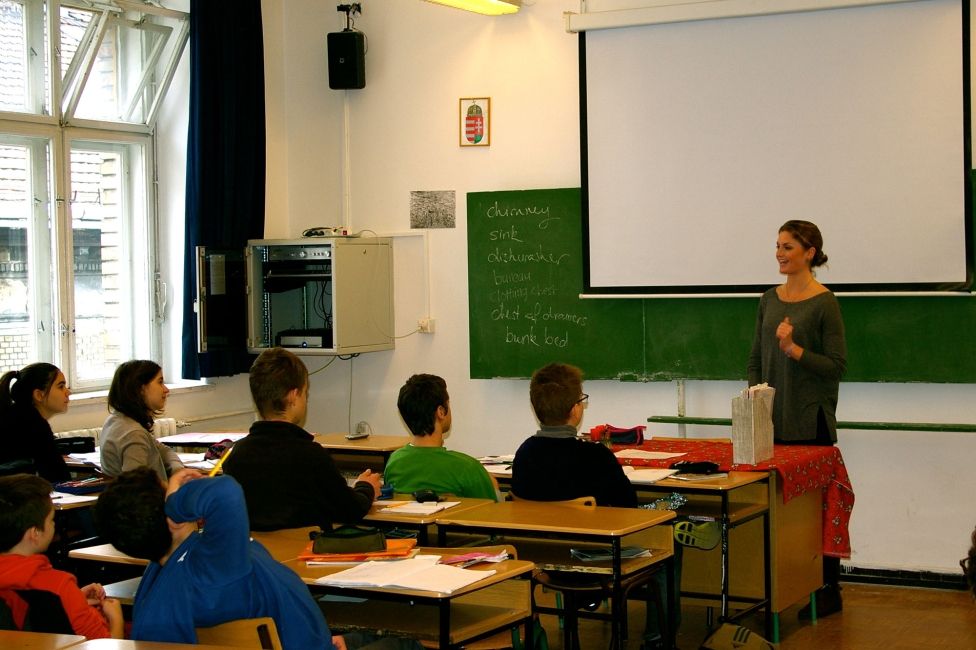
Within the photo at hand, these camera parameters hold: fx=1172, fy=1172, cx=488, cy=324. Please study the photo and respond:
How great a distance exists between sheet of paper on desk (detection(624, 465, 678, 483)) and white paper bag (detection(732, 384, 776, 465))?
282 millimetres

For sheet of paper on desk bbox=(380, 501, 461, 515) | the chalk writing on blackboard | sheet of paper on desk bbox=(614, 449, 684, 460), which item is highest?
the chalk writing on blackboard

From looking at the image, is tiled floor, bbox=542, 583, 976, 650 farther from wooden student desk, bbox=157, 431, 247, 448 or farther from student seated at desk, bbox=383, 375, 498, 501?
wooden student desk, bbox=157, 431, 247, 448

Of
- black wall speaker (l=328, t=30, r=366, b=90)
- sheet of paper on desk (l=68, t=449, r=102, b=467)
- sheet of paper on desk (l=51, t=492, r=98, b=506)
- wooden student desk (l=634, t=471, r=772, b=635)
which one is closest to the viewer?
wooden student desk (l=634, t=471, r=772, b=635)

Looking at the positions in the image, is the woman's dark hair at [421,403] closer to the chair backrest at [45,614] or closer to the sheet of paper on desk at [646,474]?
the sheet of paper on desk at [646,474]

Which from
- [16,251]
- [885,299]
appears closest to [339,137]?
[16,251]

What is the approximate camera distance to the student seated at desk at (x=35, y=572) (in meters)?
3.02

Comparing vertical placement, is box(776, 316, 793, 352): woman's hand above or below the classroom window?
below

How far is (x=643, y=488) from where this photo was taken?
175 inches

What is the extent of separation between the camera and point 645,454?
16.2 ft

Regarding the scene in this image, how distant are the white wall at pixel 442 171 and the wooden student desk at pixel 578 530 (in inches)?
96.0

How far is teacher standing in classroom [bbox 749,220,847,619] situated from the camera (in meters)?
5.08

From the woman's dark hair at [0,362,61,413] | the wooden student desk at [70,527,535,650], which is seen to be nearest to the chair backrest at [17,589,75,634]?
the wooden student desk at [70,527,535,650]

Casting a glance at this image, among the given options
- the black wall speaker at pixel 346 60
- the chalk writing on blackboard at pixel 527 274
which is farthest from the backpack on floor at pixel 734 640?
the black wall speaker at pixel 346 60

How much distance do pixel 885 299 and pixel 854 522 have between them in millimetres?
1207
